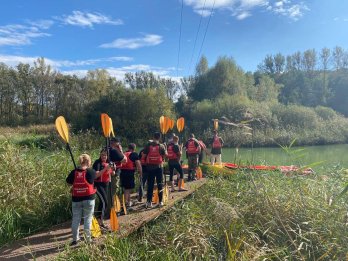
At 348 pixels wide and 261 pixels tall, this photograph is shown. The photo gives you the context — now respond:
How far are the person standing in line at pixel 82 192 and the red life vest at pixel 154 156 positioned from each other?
1959mm

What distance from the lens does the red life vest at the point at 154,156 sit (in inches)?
256

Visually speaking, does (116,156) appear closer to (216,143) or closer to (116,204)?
(116,204)

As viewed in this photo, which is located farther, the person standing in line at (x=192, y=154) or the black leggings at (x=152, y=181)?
the person standing in line at (x=192, y=154)

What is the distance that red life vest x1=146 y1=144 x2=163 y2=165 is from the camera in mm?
6508

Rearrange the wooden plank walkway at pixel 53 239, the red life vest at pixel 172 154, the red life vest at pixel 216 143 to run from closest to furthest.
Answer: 1. the wooden plank walkway at pixel 53 239
2. the red life vest at pixel 172 154
3. the red life vest at pixel 216 143

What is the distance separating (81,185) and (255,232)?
267 cm

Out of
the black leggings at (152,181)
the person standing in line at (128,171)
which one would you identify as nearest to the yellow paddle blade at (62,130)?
the person standing in line at (128,171)

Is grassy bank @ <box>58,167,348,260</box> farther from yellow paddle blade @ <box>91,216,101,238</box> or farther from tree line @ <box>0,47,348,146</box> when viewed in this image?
tree line @ <box>0,47,348,146</box>

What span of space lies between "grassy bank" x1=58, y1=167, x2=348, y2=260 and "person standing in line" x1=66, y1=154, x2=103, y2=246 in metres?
0.40

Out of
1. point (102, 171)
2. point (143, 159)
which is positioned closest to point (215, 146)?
point (143, 159)

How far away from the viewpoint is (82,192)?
4609mm

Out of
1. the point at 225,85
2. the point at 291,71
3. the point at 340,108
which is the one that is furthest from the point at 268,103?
the point at 291,71

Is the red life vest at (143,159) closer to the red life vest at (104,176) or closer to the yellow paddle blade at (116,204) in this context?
the yellow paddle blade at (116,204)

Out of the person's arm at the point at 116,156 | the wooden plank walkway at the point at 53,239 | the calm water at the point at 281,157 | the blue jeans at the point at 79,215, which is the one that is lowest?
the calm water at the point at 281,157
